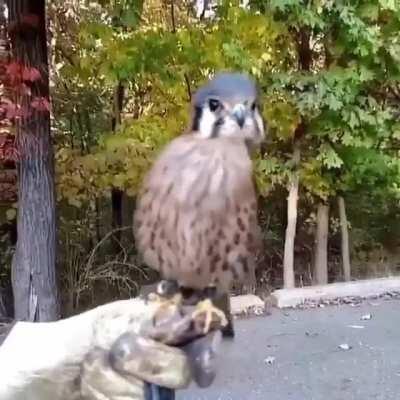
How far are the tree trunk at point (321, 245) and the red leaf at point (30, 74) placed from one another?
2618 millimetres

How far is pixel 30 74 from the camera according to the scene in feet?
13.6

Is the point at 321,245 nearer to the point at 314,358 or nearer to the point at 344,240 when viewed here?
the point at 344,240

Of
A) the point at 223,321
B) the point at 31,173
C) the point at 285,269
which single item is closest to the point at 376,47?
the point at 285,269

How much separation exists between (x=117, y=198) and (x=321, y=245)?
150 cm

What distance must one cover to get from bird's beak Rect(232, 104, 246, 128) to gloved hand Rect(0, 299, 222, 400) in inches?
13.6

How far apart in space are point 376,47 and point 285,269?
169 centimetres

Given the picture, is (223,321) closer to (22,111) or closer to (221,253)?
(221,253)

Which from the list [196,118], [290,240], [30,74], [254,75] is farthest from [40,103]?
[196,118]

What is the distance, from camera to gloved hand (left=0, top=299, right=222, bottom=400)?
1.51 meters

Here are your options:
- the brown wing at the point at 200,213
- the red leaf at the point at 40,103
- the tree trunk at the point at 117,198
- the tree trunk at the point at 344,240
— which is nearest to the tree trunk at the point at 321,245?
the tree trunk at the point at 344,240

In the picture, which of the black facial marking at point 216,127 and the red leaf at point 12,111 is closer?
the black facial marking at point 216,127

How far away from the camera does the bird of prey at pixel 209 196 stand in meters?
1.39

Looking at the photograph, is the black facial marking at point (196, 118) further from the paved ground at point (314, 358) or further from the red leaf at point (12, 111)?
the red leaf at point (12, 111)

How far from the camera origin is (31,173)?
4.63 metres
